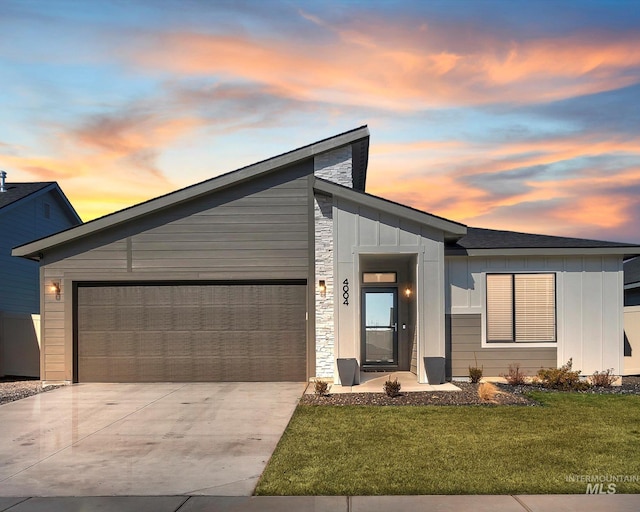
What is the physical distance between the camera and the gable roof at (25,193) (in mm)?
21125

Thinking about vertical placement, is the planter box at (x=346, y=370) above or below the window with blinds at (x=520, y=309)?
below

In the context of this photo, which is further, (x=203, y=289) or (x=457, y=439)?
(x=203, y=289)

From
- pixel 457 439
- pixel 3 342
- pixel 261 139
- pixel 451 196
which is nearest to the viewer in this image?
pixel 457 439

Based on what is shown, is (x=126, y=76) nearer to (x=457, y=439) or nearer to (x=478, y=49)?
(x=478, y=49)

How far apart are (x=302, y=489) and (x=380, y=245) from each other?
7.90 meters

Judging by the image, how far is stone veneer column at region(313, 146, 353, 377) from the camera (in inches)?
545

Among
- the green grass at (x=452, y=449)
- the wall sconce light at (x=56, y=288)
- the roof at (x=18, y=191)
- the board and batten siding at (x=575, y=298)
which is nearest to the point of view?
the green grass at (x=452, y=449)

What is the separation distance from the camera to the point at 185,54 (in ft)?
47.3

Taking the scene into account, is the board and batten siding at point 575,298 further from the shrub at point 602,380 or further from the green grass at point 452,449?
the green grass at point 452,449

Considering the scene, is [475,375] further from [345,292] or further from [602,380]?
[345,292]

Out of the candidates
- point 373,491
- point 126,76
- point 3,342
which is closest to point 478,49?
point 126,76

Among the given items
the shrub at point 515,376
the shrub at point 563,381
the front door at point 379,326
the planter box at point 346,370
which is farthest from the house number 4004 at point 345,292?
the shrub at point 563,381

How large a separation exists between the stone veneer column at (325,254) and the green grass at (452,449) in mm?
3319

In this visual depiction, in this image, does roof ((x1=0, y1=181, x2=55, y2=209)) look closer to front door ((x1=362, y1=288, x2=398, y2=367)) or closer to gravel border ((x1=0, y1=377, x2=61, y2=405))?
gravel border ((x1=0, y1=377, x2=61, y2=405))
